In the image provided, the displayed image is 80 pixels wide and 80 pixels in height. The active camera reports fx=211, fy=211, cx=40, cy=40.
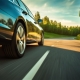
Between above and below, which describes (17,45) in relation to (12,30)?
below

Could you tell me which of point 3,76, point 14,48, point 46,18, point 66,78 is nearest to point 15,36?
point 14,48

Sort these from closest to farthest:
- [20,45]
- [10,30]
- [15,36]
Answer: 1. [10,30]
2. [15,36]
3. [20,45]

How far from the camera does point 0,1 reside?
4871 millimetres

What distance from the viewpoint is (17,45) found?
591 cm

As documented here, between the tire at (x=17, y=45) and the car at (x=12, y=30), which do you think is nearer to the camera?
the car at (x=12, y=30)

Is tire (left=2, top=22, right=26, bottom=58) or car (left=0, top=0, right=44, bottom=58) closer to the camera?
car (left=0, top=0, right=44, bottom=58)

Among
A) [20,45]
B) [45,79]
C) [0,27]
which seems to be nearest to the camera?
[45,79]

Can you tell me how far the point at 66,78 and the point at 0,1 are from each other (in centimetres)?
237

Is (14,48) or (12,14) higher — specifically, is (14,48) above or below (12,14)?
below

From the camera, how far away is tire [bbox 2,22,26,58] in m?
5.68

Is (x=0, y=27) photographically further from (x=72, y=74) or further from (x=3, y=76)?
(x=72, y=74)

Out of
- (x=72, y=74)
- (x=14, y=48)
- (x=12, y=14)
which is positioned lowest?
(x=72, y=74)

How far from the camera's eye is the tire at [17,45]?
18.6 feet

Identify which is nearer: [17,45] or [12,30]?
[12,30]
